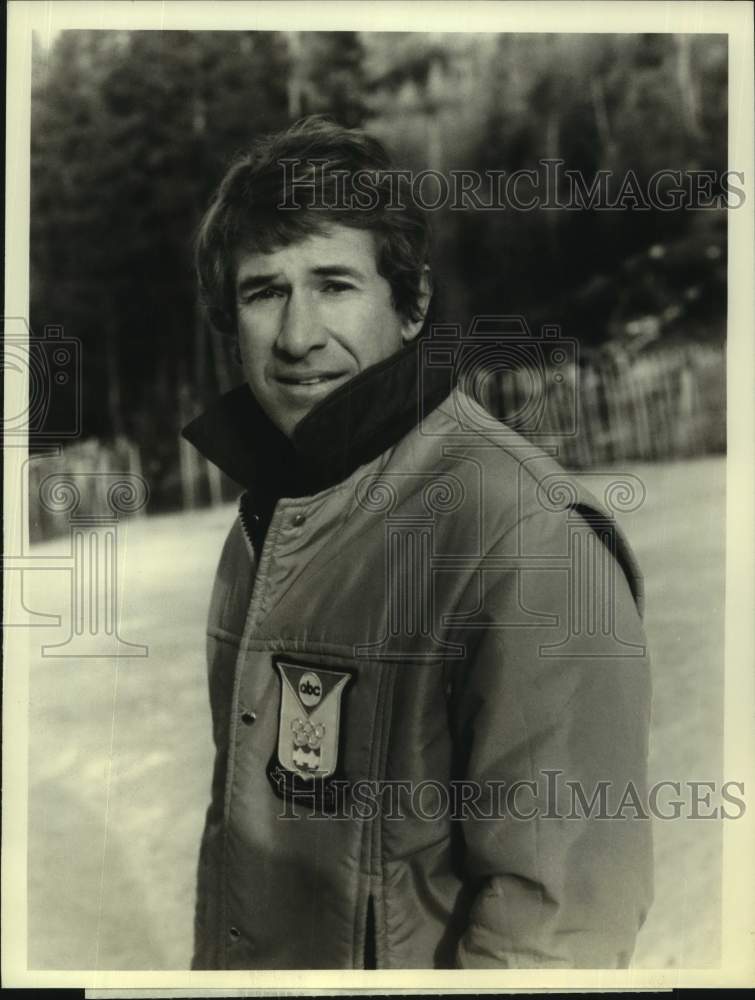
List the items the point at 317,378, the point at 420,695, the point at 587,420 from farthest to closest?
the point at 587,420 → the point at 317,378 → the point at 420,695

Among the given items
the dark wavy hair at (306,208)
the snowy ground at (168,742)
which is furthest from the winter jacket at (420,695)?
the dark wavy hair at (306,208)

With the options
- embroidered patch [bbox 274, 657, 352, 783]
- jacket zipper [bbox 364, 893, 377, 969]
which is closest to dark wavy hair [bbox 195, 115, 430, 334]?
embroidered patch [bbox 274, 657, 352, 783]

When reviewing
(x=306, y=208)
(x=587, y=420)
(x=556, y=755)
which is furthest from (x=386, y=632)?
(x=306, y=208)

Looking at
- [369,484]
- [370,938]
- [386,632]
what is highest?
[369,484]

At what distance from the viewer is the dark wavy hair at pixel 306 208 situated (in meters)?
2.72

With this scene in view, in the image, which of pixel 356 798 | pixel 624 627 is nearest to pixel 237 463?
pixel 356 798

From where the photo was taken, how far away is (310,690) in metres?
2.65

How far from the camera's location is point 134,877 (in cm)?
285

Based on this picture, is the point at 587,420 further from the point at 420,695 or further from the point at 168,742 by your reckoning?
the point at 168,742

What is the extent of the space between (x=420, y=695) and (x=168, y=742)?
726mm

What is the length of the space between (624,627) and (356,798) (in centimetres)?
Result: 81

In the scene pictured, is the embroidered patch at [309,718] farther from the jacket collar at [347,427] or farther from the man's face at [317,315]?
the man's face at [317,315]

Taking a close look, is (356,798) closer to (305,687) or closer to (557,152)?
(305,687)

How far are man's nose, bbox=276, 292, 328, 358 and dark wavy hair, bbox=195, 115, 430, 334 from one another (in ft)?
0.51
